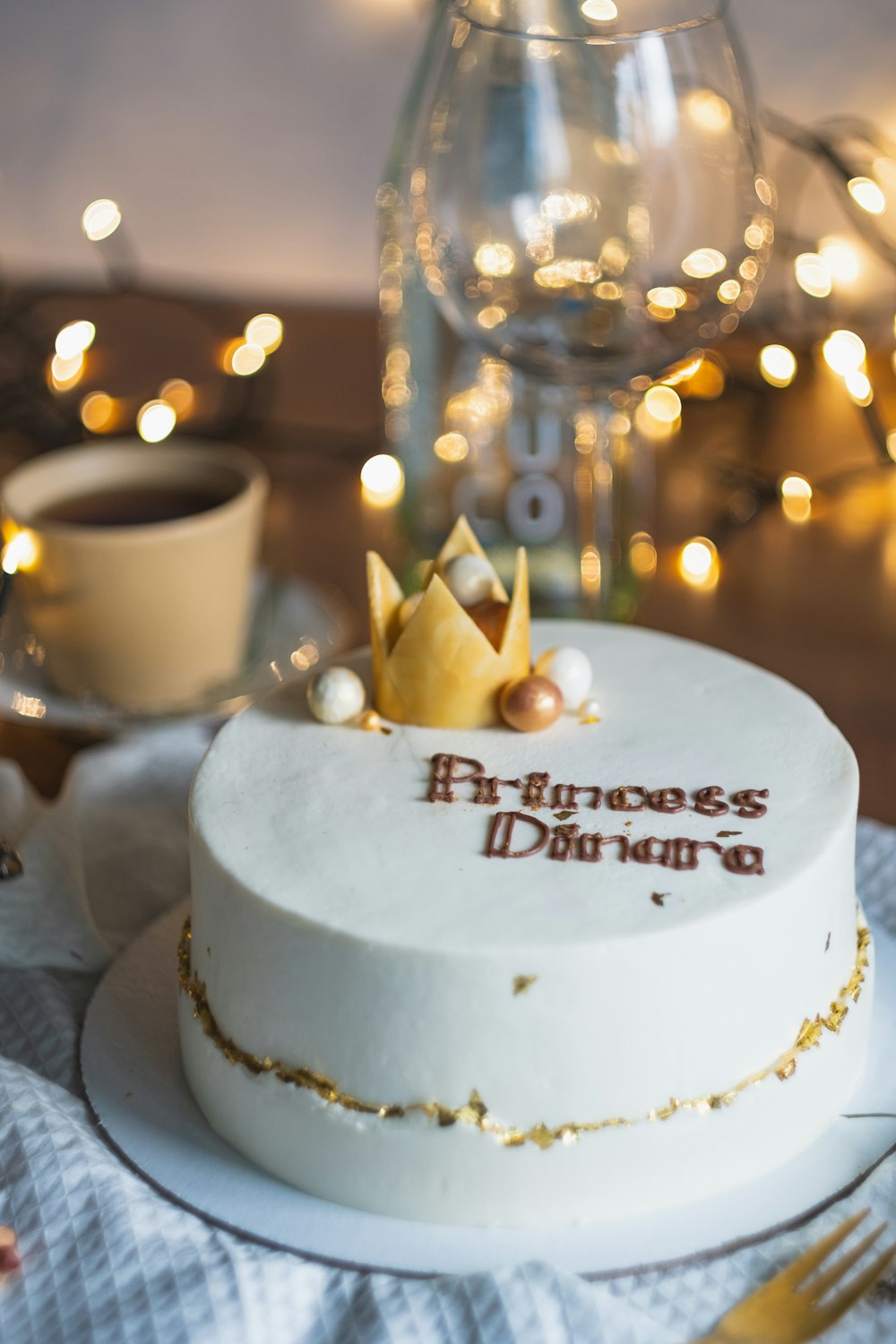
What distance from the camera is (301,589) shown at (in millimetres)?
793

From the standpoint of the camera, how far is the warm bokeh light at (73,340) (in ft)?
3.07

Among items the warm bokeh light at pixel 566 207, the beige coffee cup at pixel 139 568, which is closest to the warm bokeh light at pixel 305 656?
the beige coffee cup at pixel 139 568

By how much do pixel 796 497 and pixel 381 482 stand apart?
0.75 feet

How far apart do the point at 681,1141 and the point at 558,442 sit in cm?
40

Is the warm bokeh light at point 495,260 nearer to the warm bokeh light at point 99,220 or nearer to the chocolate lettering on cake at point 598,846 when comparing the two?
the chocolate lettering on cake at point 598,846

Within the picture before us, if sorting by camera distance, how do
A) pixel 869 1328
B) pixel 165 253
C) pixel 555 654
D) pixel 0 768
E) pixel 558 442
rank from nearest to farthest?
pixel 869 1328, pixel 555 654, pixel 0 768, pixel 558 442, pixel 165 253

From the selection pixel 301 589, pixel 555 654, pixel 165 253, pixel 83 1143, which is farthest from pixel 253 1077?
pixel 165 253

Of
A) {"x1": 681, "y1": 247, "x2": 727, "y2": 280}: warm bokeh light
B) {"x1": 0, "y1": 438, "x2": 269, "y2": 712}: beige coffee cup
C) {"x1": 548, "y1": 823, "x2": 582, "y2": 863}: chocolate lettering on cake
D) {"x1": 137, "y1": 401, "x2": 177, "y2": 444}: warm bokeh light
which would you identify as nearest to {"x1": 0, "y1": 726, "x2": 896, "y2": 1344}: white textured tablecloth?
{"x1": 548, "y1": 823, "x2": 582, "y2": 863}: chocolate lettering on cake

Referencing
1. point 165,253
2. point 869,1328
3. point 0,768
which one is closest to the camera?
point 869,1328

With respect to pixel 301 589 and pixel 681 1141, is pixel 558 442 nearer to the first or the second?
pixel 301 589

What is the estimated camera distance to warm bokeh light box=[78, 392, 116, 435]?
3.14 ft

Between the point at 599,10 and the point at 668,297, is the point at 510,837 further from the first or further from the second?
the point at 599,10

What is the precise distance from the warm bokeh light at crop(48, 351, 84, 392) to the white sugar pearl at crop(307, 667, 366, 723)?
1.51 feet

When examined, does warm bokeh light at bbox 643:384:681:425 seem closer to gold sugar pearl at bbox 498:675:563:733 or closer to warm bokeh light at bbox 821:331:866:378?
warm bokeh light at bbox 821:331:866:378
